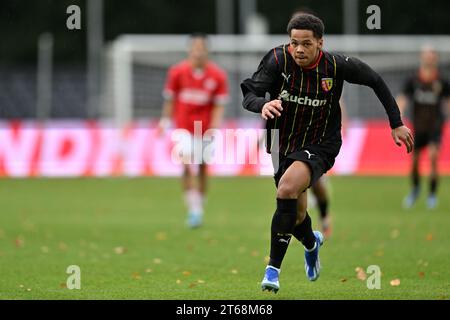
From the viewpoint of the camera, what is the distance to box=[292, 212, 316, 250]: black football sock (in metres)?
8.33

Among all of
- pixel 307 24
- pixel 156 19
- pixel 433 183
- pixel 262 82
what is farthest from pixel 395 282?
pixel 156 19

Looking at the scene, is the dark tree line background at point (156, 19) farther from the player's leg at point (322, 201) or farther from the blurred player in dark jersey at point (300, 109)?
the blurred player in dark jersey at point (300, 109)

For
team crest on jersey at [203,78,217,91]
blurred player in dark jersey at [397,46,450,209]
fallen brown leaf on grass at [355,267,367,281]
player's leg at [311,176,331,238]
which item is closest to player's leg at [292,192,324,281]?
fallen brown leaf on grass at [355,267,367,281]

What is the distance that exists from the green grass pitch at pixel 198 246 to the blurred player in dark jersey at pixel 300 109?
0.71m

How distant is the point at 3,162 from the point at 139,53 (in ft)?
18.6

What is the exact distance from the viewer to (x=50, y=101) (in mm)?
39688

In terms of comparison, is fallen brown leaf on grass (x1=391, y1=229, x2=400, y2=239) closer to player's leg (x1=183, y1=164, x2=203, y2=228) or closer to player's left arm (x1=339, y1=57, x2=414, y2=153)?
player's leg (x1=183, y1=164, x2=203, y2=228)

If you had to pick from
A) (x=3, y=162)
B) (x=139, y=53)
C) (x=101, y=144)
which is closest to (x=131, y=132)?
(x=101, y=144)

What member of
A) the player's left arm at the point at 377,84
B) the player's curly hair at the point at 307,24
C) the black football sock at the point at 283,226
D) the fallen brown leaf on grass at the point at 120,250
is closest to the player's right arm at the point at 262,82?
the player's curly hair at the point at 307,24

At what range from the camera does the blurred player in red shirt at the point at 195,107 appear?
1361 cm

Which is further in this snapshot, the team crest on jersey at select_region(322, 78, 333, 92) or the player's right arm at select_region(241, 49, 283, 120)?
the team crest on jersey at select_region(322, 78, 333, 92)

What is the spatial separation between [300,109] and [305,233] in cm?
111
